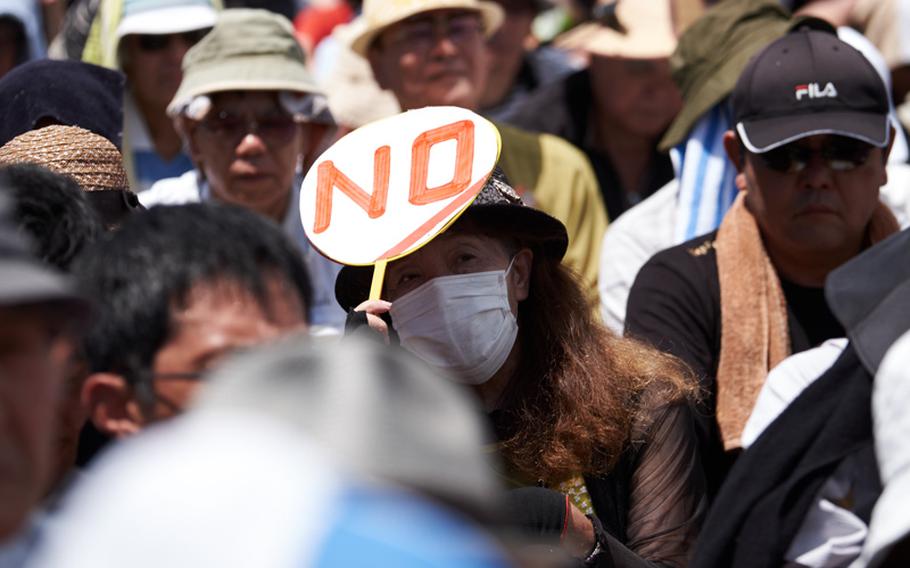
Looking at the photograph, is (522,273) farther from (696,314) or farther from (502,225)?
(696,314)

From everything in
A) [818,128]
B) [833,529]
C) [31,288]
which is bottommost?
[833,529]

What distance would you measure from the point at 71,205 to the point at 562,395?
120 centimetres

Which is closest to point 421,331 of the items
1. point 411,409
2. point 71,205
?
point 71,205

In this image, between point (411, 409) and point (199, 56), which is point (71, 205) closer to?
point (411, 409)

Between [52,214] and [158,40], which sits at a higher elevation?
[52,214]

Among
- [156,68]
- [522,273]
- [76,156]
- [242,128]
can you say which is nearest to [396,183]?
[522,273]

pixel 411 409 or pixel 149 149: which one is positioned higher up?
pixel 411 409

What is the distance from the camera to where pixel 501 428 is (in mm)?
3473

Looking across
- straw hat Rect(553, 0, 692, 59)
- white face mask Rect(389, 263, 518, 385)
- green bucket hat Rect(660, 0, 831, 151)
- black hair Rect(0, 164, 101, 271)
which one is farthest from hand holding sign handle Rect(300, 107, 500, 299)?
straw hat Rect(553, 0, 692, 59)

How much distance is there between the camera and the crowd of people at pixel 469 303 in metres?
1.39

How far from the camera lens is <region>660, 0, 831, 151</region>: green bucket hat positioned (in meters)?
5.26

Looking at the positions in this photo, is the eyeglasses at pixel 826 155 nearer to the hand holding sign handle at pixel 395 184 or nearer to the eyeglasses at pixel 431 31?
the hand holding sign handle at pixel 395 184

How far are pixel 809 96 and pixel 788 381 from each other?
4.19 ft

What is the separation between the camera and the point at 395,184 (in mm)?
3375
